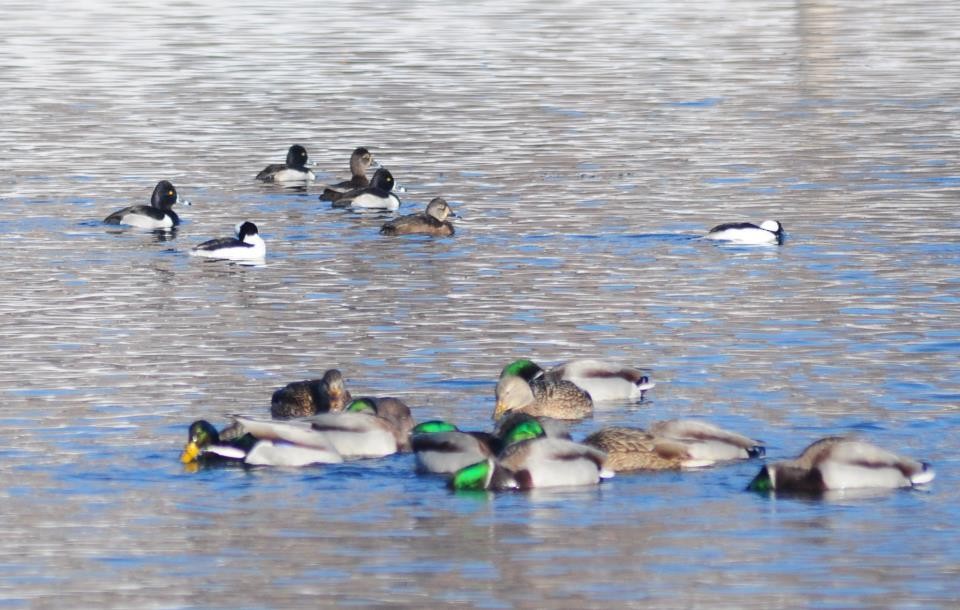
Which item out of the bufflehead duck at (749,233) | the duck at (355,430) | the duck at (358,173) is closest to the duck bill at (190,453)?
the duck at (355,430)

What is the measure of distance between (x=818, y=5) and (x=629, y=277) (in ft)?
144

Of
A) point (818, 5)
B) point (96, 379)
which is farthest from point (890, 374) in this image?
point (818, 5)

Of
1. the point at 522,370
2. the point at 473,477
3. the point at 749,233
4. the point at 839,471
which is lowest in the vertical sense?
the point at 473,477

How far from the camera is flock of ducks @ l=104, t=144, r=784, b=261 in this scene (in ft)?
77.9

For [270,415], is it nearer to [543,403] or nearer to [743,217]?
[543,403]

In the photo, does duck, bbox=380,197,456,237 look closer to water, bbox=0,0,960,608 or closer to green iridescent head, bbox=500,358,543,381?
water, bbox=0,0,960,608

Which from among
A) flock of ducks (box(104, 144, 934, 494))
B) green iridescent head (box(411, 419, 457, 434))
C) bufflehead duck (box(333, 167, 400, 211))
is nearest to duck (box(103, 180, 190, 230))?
bufflehead duck (box(333, 167, 400, 211))

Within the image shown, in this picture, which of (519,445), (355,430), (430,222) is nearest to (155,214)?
(430,222)

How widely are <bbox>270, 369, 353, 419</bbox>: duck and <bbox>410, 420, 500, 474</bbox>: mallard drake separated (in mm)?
1360

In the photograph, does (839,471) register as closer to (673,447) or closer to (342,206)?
(673,447)

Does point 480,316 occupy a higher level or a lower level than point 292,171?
lower

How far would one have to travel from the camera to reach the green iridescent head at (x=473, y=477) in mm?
13359

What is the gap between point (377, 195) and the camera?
2783 centimetres

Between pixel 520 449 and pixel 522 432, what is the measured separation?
1.22 feet
